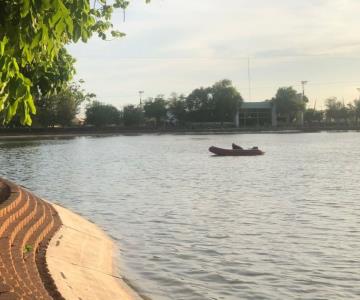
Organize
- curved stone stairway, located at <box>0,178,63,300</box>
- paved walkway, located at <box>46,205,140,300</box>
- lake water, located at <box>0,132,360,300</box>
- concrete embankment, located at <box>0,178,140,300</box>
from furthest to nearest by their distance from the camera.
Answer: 1. lake water, located at <box>0,132,360,300</box>
2. paved walkway, located at <box>46,205,140,300</box>
3. concrete embankment, located at <box>0,178,140,300</box>
4. curved stone stairway, located at <box>0,178,63,300</box>

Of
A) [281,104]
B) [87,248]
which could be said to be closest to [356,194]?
[87,248]

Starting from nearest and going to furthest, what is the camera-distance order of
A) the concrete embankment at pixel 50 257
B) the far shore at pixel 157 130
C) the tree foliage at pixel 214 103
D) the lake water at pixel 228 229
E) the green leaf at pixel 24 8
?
the green leaf at pixel 24 8
the concrete embankment at pixel 50 257
the lake water at pixel 228 229
the far shore at pixel 157 130
the tree foliage at pixel 214 103

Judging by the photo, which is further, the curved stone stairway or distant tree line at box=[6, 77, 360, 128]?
distant tree line at box=[6, 77, 360, 128]

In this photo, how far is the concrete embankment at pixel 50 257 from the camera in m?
6.49

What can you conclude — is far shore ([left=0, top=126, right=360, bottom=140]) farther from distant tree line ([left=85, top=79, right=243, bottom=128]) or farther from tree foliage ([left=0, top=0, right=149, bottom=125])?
tree foliage ([left=0, top=0, right=149, bottom=125])

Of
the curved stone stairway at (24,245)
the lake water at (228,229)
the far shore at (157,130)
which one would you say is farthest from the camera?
the far shore at (157,130)

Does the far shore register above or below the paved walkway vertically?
above

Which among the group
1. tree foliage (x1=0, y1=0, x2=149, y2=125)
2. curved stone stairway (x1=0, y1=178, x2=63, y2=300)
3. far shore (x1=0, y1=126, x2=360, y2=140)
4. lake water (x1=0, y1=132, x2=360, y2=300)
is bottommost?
lake water (x1=0, y1=132, x2=360, y2=300)

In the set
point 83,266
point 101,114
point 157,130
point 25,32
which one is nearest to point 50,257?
point 83,266

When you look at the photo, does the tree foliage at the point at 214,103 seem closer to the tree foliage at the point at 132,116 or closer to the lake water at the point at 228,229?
the tree foliage at the point at 132,116

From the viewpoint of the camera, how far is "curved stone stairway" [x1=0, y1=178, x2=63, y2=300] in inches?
238

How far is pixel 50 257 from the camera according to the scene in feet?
28.2

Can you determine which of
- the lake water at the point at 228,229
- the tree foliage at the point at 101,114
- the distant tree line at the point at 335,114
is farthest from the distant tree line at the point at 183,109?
the lake water at the point at 228,229

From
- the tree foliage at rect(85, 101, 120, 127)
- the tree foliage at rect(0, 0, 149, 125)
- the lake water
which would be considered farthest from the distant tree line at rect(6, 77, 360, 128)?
the tree foliage at rect(0, 0, 149, 125)
